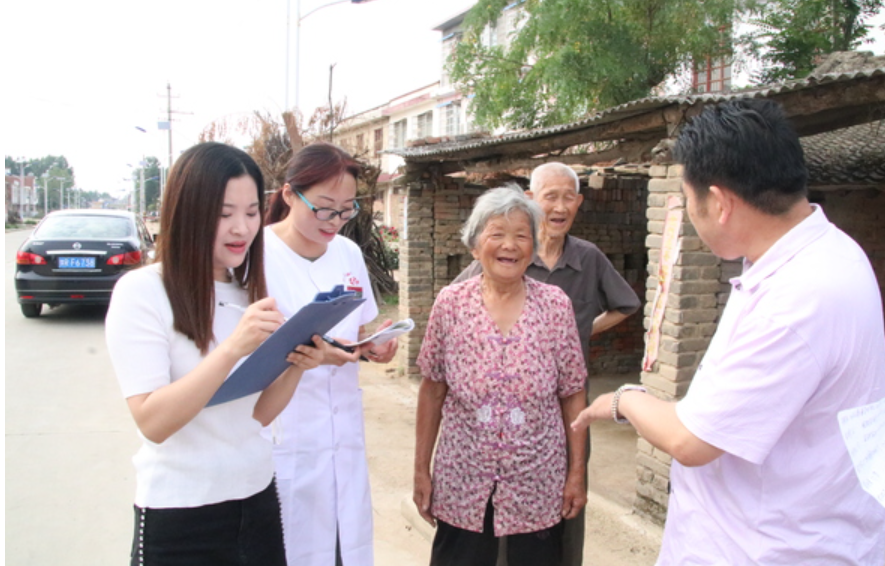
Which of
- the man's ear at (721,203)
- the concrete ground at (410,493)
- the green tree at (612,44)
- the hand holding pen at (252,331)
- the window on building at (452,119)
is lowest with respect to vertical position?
the concrete ground at (410,493)

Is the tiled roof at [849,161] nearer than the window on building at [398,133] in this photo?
Yes

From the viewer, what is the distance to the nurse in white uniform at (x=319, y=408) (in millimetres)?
2146

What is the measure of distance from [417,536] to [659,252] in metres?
2.31

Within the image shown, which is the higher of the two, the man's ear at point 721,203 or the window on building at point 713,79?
the window on building at point 713,79

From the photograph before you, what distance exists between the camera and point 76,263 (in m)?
9.19

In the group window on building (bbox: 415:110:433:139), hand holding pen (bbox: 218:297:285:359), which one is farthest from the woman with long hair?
window on building (bbox: 415:110:433:139)

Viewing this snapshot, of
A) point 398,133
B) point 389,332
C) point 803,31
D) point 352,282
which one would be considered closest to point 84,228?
point 352,282

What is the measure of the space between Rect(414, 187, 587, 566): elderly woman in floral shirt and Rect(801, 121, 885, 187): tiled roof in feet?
8.90

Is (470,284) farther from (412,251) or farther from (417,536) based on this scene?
(412,251)

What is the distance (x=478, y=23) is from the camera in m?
12.9

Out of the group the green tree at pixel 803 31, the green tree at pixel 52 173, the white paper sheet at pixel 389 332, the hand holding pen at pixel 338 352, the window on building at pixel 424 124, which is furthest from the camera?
the green tree at pixel 52 173

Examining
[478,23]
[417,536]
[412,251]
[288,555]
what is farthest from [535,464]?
[478,23]

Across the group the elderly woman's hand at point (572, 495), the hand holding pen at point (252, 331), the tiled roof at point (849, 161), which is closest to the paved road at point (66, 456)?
the elderly woman's hand at point (572, 495)

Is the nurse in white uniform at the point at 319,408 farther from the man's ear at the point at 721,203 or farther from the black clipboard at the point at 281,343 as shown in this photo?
the man's ear at the point at 721,203
